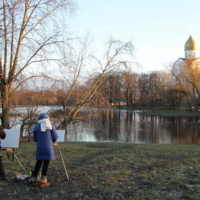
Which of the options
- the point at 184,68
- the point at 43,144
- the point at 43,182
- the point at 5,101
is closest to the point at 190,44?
the point at 184,68

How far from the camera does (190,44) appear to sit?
71.7 m

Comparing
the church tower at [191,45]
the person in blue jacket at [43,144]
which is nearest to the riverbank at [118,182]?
the person in blue jacket at [43,144]

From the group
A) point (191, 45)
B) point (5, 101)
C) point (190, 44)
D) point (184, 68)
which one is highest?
point (190, 44)

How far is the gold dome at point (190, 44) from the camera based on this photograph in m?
71.2

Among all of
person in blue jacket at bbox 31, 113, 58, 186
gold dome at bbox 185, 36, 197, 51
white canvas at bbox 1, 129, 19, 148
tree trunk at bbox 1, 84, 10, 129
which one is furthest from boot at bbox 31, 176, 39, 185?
gold dome at bbox 185, 36, 197, 51

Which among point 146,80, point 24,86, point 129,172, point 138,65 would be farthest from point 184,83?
point 129,172

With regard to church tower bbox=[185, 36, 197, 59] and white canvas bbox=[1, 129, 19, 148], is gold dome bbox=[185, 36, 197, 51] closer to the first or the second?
church tower bbox=[185, 36, 197, 59]

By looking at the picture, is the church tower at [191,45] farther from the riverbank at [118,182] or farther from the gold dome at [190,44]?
the riverbank at [118,182]

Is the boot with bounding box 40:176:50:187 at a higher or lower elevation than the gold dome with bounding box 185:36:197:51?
lower

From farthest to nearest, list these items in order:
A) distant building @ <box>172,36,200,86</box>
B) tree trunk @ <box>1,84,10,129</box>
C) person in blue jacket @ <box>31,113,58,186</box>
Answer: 1. distant building @ <box>172,36,200,86</box>
2. tree trunk @ <box>1,84,10,129</box>
3. person in blue jacket @ <box>31,113,58,186</box>

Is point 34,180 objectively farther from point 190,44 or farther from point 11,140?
point 190,44

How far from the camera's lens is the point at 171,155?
724cm

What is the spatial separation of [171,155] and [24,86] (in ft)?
23.0

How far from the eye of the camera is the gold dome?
7125 centimetres
